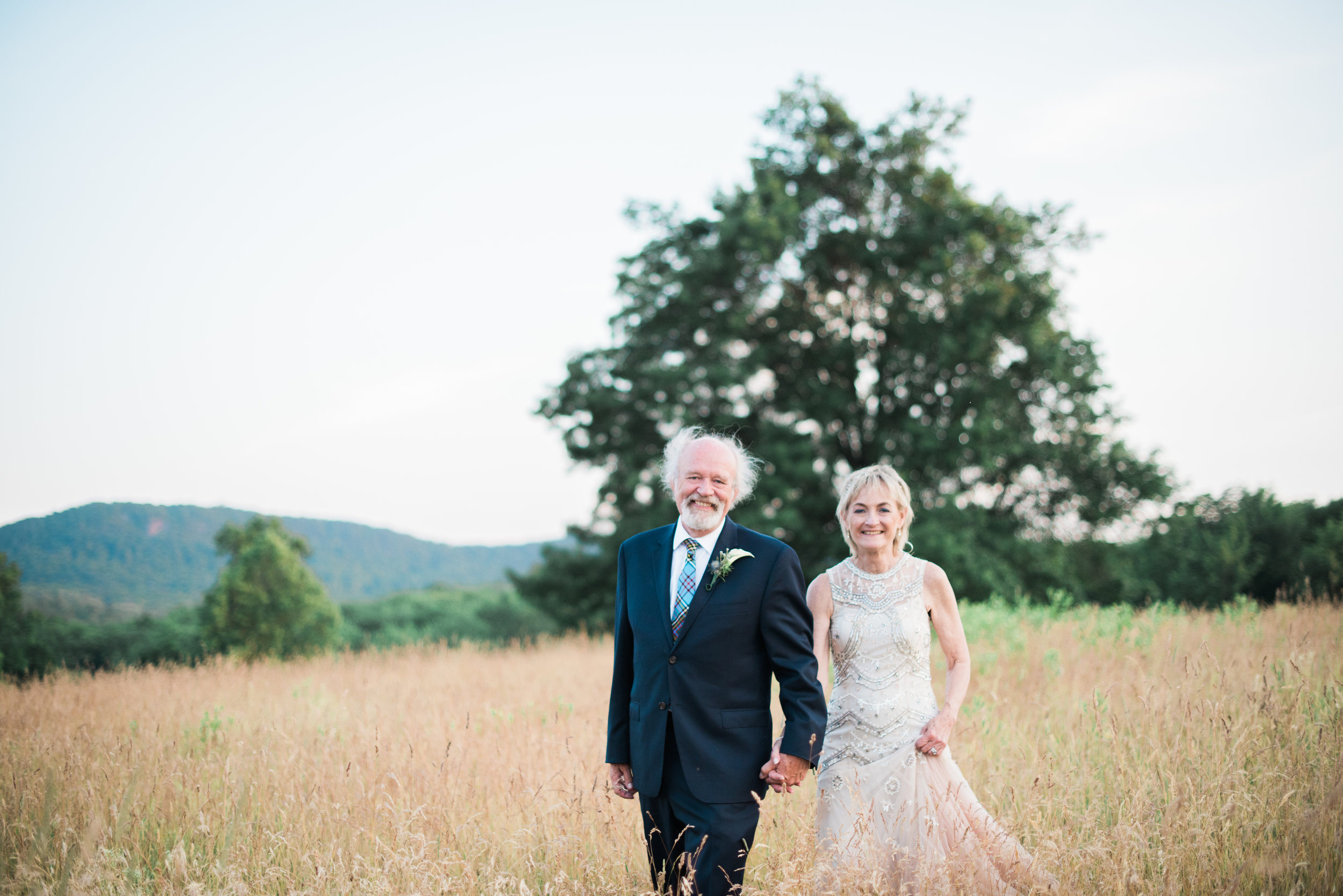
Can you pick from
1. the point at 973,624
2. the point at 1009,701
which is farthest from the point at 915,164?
the point at 1009,701

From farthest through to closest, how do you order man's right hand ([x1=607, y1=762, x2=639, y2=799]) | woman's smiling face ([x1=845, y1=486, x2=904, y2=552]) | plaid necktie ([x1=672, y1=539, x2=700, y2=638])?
woman's smiling face ([x1=845, y1=486, x2=904, y2=552]) → man's right hand ([x1=607, y1=762, x2=639, y2=799]) → plaid necktie ([x1=672, y1=539, x2=700, y2=638])

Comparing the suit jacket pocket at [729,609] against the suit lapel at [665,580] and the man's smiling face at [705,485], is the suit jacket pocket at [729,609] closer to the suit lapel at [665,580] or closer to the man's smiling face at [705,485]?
the suit lapel at [665,580]

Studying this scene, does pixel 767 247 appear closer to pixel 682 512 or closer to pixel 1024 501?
pixel 1024 501

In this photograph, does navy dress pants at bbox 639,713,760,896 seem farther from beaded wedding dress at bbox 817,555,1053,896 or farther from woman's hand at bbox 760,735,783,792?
beaded wedding dress at bbox 817,555,1053,896

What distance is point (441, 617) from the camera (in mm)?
41438

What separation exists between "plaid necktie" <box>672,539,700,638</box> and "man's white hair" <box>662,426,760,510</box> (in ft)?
0.81

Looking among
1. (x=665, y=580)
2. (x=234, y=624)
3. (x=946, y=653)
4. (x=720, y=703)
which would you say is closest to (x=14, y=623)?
(x=234, y=624)

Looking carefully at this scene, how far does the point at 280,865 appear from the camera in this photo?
390 centimetres

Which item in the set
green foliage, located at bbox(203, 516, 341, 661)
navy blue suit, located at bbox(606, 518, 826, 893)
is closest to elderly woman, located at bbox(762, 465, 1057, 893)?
navy blue suit, located at bbox(606, 518, 826, 893)

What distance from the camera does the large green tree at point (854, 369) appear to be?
17406 millimetres

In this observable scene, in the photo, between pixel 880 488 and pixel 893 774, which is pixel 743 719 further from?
pixel 880 488

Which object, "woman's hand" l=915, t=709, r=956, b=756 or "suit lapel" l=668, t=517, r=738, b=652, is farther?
"woman's hand" l=915, t=709, r=956, b=756

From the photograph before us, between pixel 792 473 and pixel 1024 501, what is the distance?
7.26 metres

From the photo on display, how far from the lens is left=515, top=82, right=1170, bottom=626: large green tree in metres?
17.4
